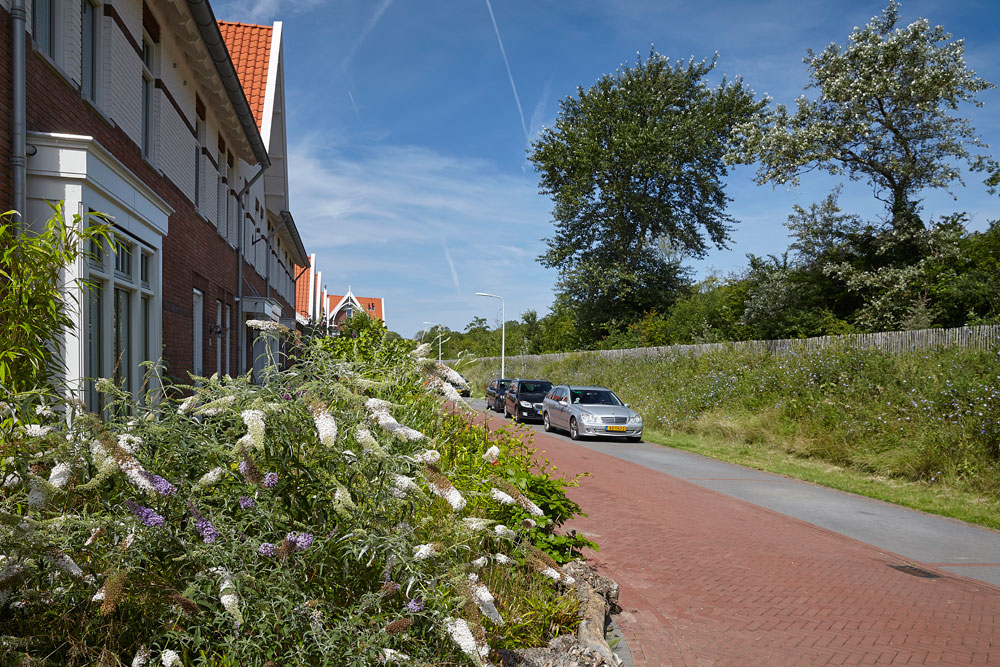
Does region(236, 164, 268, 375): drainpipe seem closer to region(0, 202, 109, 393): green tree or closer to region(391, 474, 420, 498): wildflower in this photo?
region(0, 202, 109, 393): green tree

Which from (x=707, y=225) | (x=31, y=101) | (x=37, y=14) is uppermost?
(x=707, y=225)

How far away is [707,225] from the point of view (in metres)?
41.0

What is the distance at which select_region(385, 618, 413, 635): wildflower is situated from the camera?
2.67 metres

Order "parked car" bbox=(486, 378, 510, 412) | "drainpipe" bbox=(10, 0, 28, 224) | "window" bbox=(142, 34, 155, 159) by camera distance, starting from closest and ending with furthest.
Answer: "drainpipe" bbox=(10, 0, 28, 224) < "window" bbox=(142, 34, 155, 159) < "parked car" bbox=(486, 378, 510, 412)

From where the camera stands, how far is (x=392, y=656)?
8.54ft

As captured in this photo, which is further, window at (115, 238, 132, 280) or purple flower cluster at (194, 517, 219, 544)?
window at (115, 238, 132, 280)

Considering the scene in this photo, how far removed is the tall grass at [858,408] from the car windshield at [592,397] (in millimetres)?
2007

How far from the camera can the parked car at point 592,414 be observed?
19.3 m

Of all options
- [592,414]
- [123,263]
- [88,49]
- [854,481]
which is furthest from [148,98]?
[592,414]

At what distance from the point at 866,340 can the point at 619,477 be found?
26.0ft

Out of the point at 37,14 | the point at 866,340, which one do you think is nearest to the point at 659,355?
the point at 866,340

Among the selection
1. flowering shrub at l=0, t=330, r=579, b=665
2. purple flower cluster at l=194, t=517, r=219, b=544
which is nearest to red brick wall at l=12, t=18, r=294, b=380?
flowering shrub at l=0, t=330, r=579, b=665

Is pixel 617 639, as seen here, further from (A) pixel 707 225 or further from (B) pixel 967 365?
(A) pixel 707 225

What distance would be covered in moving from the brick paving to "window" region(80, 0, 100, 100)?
7146mm
